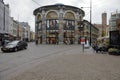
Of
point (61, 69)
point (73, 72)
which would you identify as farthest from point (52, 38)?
point (73, 72)

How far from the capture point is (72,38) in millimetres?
81562

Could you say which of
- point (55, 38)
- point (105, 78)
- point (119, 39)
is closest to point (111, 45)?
point (119, 39)

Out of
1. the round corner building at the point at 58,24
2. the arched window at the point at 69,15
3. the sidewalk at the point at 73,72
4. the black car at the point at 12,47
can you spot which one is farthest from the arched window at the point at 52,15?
the sidewalk at the point at 73,72

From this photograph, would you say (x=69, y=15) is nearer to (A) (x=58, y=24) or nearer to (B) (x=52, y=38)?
(A) (x=58, y=24)

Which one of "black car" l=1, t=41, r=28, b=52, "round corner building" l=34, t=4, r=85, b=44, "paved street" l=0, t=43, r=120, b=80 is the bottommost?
"paved street" l=0, t=43, r=120, b=80

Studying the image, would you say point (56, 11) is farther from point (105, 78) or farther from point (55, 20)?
point (105, 78)

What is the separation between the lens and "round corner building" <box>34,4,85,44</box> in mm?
80062

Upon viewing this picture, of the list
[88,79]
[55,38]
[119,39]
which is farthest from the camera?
[55,38]

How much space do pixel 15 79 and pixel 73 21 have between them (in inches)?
2916

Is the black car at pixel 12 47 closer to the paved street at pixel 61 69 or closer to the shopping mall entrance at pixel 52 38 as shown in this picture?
the paved street at pixel 61 69

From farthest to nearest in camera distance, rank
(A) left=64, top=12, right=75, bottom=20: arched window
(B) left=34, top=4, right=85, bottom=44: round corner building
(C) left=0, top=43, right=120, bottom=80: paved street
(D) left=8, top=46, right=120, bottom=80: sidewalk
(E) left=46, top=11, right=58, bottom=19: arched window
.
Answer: (A) left=64, top=12, right=75, bottom=20: arched window < (E) left=46, top=11, right=58, bottom=19: arched window < (B) left=34, top=4, right=85, bottom=44: round corner building < (C) left=0, top=43, right=120, bottom=80: paved street < (D) left=8, top=46, right=120, bottom=80: sidewalk

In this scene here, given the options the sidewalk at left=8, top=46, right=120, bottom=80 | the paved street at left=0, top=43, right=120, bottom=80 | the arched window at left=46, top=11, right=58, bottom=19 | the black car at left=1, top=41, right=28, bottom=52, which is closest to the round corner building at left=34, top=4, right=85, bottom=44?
the arched window at left=46, top=11, right=58, bottom=19

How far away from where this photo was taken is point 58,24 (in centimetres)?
8025

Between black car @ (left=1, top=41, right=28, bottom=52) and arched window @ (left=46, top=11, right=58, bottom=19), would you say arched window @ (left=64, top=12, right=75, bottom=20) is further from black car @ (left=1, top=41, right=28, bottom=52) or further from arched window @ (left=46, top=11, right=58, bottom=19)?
black car @ (left=1, top=41, right=28, bottom=52)
